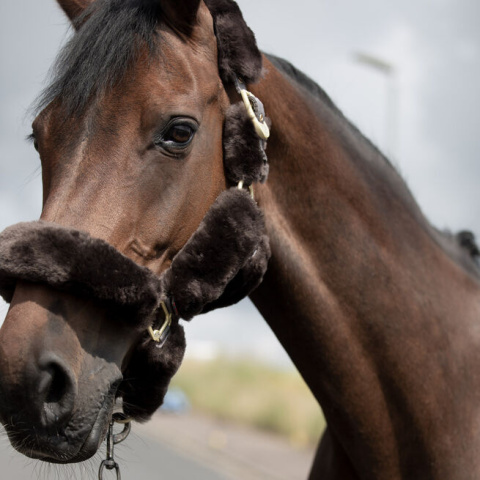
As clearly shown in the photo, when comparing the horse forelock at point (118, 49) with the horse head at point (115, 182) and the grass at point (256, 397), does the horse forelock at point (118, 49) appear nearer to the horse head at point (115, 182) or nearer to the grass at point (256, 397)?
the horse head at point (115, 182)

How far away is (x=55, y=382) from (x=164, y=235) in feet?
2.08

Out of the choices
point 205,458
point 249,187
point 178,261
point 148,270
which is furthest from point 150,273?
point 205,458

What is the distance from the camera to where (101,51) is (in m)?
2.52

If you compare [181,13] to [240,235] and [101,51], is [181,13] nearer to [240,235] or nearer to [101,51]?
[101,51]

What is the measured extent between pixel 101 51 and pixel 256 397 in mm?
17950

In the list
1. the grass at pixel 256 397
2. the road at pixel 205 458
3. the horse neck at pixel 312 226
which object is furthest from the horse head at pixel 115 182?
the grass at pixel 256 397

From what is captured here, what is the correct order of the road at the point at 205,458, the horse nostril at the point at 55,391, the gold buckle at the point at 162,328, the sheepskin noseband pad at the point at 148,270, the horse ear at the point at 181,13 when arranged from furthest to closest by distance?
the road at the point at 205,458
the horse ear at the point at 181,13
the gold buckle at the point at 162,328
the sheepskin noseband pad at the point at 148,270
the horse nostril at the point at 55,391

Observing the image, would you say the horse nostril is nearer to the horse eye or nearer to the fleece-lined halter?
the fleece-lined halter

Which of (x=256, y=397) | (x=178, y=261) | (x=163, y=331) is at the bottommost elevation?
(x=163, y=331)

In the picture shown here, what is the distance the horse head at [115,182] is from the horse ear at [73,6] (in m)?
0.39

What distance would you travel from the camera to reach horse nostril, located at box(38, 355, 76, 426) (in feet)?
6.77

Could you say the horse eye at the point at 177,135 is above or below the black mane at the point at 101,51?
below

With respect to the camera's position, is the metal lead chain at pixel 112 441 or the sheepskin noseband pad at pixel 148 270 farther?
the metal lead chain at pixel 112 441

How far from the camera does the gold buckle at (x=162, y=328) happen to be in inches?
96.7
